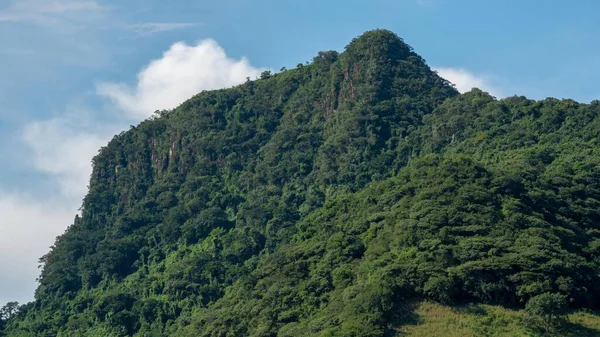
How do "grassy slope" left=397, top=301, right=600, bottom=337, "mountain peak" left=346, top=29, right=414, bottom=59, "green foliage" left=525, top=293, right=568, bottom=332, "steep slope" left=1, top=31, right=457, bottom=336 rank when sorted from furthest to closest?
"mountain peak" left=346, top=29, right=414, bottom=59, "steep slope" left=1, top=31, right=457, bottom=336, "grassy slope" left=397, top=301, right=600, bottom=337, "green foliage" left=525, top=293, right=568, bottom=332

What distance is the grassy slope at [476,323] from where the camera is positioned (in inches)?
2616

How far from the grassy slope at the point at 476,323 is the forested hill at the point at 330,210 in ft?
3.29

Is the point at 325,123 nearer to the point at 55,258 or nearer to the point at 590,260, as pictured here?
the point at 55,258

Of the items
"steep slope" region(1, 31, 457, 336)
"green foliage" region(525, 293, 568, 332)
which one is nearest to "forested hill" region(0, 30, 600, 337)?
"steep slope" region(1, 31, 457, 336)

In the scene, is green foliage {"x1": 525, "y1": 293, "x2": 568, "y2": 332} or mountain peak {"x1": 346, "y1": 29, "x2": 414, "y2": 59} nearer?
green foliage {"x1": 525, "y1": 293, "x2": 568, "y2": 332}

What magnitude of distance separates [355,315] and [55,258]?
69469mm

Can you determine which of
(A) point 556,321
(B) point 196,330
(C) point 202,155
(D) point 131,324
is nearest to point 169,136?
(C) point 202,155

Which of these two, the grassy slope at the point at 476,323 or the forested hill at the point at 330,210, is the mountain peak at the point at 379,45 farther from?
the grassy slope at the point at 476,323

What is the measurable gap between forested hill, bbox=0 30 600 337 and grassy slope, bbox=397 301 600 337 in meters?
1.00

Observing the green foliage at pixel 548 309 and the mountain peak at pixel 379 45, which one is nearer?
the green foliage at pixel 548 309

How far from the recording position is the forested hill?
7238 cm

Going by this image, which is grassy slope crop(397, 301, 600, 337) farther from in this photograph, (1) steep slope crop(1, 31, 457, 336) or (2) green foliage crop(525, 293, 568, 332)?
(1) steep slope crop(1, 31, 457, 336)

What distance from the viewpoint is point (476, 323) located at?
2665 inches

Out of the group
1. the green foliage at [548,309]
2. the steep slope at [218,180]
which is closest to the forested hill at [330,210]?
the steep slope at [218,180]
